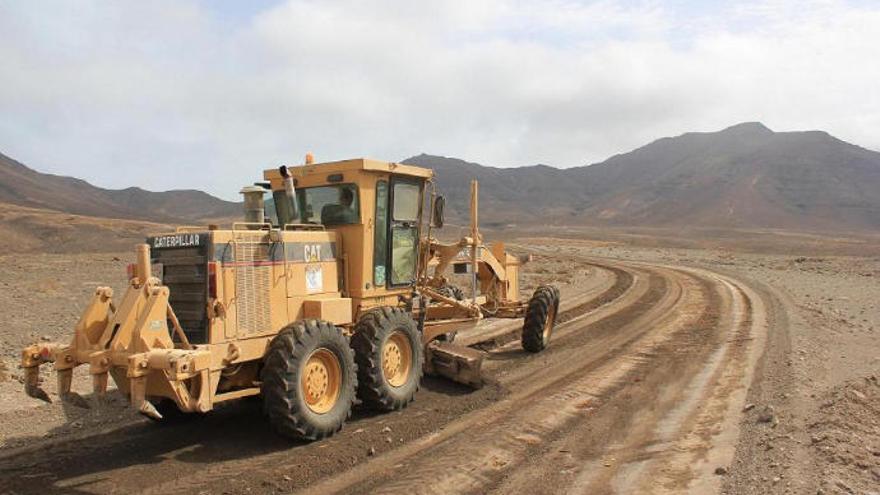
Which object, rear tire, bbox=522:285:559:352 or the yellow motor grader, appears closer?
the yellow motor grader

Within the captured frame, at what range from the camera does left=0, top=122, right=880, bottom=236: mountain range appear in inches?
4505

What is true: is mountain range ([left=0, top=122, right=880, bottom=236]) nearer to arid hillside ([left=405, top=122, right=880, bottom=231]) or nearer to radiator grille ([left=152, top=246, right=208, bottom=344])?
arid hillside ([left=405, top=122, right=880, bottom=231])

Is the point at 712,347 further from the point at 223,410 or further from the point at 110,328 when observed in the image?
the point at 110,328

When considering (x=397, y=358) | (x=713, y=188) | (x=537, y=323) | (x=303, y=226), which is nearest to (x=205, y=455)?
(x=397, y=358)

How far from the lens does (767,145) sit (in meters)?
166

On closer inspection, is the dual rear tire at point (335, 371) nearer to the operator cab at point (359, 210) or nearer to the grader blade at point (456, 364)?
the operator cab at point (359, 210)

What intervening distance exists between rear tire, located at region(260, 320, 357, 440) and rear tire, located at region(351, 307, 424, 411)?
40cm

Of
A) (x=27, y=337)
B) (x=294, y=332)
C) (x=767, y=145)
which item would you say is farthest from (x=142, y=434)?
(x=767, y=145)

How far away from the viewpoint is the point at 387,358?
8.27 m

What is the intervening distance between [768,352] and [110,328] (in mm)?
9739

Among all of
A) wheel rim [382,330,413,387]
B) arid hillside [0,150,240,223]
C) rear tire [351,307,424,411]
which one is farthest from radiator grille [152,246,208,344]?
arid hillside [0,150,240,223]

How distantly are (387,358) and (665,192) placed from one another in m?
150

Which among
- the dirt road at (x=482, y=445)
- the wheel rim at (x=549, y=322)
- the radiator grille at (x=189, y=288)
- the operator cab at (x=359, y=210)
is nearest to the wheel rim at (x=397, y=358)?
the dirt road at (x=482, y=445)

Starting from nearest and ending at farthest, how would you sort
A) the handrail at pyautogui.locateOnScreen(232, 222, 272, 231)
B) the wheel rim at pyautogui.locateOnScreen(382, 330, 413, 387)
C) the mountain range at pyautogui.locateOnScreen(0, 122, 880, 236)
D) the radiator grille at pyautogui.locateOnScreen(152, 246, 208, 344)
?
the radiator grille at pyautogui.locateOnScreen(152, 246, 208, 344), the handrail at pyautogui.locateOnScreen(232, 222, 272, 231), the wheel rim at pyautogui.locateOnScreen(382, 330, 413, 387), the mountain range at pyautogui.locateOnScreen(0, 122, 880, 236)
